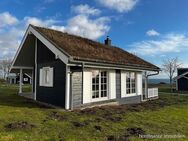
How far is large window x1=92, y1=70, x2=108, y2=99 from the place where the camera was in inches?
469

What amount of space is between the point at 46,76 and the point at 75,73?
2.88 metres

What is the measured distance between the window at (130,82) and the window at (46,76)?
18.5 feet

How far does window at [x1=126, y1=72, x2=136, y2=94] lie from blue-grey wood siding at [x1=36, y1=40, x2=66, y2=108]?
553 cm

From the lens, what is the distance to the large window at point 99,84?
39.1 ft

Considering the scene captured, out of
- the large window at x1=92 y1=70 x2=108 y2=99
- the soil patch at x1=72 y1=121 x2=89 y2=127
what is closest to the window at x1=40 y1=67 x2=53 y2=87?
the large window at x1=92 y1=70 x2=108 y2=99

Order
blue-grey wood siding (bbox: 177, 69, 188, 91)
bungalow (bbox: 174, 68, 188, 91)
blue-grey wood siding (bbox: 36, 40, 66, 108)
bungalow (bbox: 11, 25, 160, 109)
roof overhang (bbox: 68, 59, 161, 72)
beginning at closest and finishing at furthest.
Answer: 1. roof overhang (bbox: 68, 59, 161, 72)
2. bungalow (bbox: 11, 25, 160, 109)
3. blue-grey wood siding (bbox: 36, 40, 66, 108)
4. bungalow (bbox: 174, 68, 188, 91)
5. blue-grey wood siding (bbox: 177, 69, 188, 91)

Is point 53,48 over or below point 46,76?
over

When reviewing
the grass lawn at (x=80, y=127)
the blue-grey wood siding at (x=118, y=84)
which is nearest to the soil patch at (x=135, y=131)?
the grass lawn at (x=80, y=127)

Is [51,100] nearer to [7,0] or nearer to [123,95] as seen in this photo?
[123,95]

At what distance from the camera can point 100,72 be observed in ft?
40.4

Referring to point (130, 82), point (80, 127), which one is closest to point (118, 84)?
point (130, 82)

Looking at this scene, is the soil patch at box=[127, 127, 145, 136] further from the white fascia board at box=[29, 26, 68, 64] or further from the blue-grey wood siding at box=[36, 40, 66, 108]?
the white fascia board at box=[29, 26, 68, 64]

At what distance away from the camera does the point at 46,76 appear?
12.8 meters

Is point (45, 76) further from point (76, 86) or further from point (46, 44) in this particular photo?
point (76, 86)
